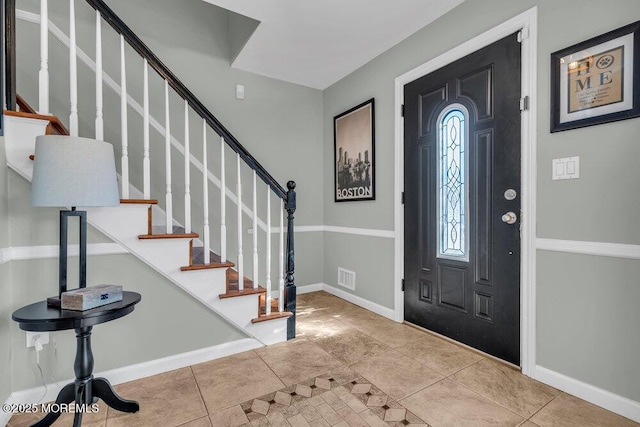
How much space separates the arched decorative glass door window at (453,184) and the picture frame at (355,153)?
80 cm

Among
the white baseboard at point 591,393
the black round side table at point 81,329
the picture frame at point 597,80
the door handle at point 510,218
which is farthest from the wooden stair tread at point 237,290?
the picture frame at point 597,80

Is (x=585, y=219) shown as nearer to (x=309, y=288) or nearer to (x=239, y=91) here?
(x=309, y=288)

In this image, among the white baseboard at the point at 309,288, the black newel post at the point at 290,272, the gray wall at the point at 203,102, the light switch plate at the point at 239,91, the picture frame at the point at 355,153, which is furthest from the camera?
the white baseboard at the point at 309,288

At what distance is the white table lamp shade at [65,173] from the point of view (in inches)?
49.4

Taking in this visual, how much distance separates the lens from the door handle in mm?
1925

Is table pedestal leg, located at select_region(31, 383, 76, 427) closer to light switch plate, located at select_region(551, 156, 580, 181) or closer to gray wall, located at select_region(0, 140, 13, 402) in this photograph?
gray wall, located at select_region(0, 140, 13, 402)

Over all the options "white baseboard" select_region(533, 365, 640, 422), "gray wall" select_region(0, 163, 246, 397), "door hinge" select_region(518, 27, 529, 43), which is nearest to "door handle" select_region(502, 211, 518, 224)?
"white baseboard" select_region(533, 365, 640, 422)

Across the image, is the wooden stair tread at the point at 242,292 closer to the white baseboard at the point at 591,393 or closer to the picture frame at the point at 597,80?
the white baseboard at the point at 591,393

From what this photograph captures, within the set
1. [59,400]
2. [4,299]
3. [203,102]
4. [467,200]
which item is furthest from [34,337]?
[467,200]

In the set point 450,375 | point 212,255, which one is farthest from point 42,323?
point 450,375

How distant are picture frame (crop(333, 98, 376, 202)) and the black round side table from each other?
2303 millimetres

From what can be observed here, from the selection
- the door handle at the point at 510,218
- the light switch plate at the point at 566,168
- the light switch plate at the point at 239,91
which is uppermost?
the light switch plate at the point at 239,91

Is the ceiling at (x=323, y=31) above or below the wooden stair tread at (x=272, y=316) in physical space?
above

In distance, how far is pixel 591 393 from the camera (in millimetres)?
1606
